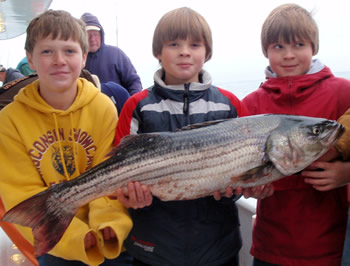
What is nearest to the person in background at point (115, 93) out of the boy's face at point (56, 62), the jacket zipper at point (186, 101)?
the boy's face at point (56, 62)

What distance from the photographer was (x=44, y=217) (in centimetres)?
164

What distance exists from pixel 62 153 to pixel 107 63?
291 centimetres

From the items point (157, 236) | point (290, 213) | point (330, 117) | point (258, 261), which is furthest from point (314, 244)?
point (157, 236)

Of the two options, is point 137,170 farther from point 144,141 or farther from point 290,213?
point 290,213

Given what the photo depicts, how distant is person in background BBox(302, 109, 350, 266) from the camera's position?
1674 millimetres

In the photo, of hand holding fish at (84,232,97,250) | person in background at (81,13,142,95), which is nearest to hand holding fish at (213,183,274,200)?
hand holding fish at (84,232,97,250)

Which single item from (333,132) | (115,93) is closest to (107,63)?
(115,93)

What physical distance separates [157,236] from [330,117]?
1.29 metres

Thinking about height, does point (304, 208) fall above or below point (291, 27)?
below

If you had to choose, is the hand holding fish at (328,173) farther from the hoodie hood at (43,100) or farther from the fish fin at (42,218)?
the hoodie hood at (43,100)

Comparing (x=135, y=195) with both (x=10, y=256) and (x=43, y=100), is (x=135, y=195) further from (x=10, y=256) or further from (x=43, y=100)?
(x=10, y=256)

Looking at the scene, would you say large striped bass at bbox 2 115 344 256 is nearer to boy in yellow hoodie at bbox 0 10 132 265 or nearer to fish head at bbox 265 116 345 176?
fish head at bbox 265 116 345 176

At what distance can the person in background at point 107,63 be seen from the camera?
4.61 meters

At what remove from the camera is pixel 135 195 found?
1.66 meters
